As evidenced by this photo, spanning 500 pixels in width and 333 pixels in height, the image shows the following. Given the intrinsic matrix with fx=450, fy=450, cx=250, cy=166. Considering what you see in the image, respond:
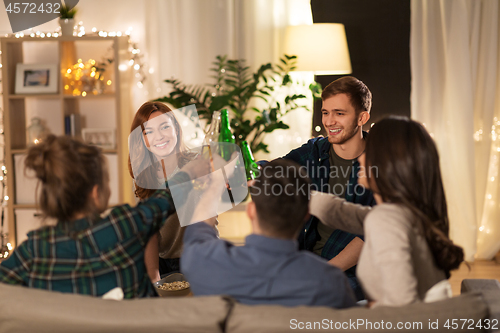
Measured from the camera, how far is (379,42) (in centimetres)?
363

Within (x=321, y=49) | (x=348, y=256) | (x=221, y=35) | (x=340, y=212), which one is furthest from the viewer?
(x=221, y=35)

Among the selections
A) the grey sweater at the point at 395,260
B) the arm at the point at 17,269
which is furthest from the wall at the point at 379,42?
the arm at the point at 17,269

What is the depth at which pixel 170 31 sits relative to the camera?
142 inches

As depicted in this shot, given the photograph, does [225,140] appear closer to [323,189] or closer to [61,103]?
[323,189]

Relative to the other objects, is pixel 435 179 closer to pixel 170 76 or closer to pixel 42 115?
pixel 170 76

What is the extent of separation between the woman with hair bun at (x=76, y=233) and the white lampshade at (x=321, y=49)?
2.31 meters

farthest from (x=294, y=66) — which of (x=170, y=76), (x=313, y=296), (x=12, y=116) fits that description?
(x=313, y=296)

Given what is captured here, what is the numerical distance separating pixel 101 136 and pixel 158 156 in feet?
6.05

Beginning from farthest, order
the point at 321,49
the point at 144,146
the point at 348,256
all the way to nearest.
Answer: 1. the point at 321,49
2. the point at 144,146
3. the point at 348,256

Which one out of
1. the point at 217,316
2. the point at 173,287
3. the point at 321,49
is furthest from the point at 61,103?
the point at 217,316

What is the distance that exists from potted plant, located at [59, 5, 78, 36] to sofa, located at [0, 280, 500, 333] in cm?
284

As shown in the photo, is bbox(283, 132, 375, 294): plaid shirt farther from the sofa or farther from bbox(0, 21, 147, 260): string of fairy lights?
bbox(0, 21, 147, 260): string of fairy lights

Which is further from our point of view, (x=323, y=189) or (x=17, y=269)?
(x=323, y=189)

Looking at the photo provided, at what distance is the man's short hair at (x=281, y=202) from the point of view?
40.7 inches
